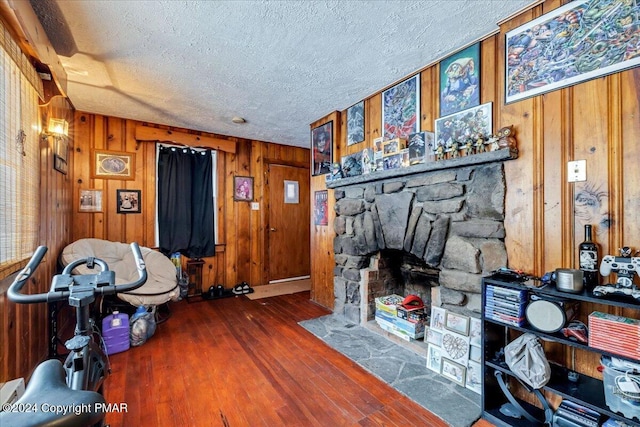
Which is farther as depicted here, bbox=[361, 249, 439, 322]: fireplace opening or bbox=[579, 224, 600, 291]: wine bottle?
bbox=[361, 249, 439, 322]: fireplace opening

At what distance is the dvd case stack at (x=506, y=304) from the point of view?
158cm

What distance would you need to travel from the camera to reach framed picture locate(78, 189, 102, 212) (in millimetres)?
3523

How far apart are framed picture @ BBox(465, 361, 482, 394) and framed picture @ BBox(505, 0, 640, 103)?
1789mm

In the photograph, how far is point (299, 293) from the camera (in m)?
4.35

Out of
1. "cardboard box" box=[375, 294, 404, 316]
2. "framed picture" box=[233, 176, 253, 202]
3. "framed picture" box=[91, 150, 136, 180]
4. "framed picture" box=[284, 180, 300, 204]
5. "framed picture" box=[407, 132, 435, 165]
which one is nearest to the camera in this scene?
"framed picture" box=[407, 132, 435, 165]

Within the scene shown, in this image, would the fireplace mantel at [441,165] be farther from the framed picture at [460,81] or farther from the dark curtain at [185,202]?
the dark curtain at [185,202]

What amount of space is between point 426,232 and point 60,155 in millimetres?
3494

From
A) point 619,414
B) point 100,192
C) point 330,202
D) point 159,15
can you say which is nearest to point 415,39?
point 159,15

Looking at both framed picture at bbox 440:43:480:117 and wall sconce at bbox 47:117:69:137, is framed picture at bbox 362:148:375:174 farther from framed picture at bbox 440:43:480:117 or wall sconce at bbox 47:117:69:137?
wall sconce at bbox 47:117:69:137

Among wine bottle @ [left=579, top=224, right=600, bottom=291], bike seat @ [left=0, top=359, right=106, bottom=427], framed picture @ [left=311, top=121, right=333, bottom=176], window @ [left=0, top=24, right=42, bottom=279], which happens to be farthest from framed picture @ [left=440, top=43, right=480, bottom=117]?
window @ [left=0, top=24, right=42, bottom=279]

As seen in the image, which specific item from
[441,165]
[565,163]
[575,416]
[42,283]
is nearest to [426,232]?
Result: [441,165]

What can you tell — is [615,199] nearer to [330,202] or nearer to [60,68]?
[330,202]

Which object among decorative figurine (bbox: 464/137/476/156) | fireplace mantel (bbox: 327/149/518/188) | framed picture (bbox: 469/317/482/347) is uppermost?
decorative figurine (bbox: 464/137/476/156)

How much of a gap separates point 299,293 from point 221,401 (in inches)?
99.3
